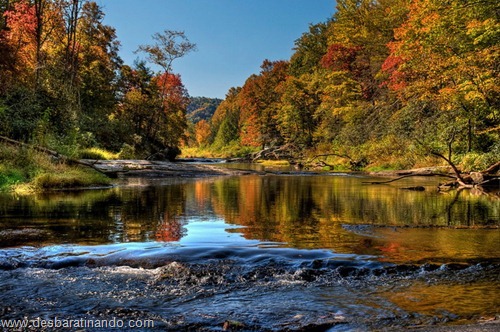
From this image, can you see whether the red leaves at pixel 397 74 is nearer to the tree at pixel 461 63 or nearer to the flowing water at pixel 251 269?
the tree at pixel 461 63

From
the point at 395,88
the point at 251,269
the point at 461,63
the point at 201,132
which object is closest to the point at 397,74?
the point at 395,88

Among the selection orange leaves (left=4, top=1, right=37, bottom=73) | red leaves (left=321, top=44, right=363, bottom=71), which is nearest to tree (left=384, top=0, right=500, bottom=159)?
red leaves (left=321, top=44, right=363, bottom=71)

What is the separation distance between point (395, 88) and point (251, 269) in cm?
2782

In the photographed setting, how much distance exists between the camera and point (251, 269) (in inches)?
169

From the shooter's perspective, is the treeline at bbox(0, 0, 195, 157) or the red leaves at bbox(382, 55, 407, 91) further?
the red leaves at bbox(382, 55, 407, 91)

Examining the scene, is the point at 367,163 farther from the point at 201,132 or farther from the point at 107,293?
the point at 201,132

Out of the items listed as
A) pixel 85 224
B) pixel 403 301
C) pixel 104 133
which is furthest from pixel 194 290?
pixel 104 133

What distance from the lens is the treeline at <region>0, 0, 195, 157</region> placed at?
1809cm

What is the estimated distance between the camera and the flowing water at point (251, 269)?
3.11m

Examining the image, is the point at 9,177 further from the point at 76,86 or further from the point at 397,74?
the point at 397,74

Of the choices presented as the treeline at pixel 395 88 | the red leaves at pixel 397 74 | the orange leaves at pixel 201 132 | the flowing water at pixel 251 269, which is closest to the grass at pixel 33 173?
the flowing water at pixel 251 269

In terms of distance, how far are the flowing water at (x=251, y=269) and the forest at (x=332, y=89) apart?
643cm

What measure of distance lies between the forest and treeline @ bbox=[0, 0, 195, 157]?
0.09m

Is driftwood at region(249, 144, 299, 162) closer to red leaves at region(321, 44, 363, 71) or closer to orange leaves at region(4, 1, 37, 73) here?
red leaves at region(321, 44, 363, 71)
